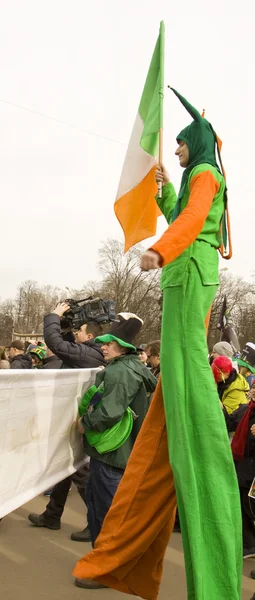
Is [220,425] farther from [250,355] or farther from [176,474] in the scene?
[250,355]

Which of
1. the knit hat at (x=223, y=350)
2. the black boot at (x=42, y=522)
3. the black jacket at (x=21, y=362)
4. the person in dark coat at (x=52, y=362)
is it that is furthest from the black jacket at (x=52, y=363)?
the black boot at (x=42, y=522)

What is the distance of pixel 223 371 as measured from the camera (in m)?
6.27

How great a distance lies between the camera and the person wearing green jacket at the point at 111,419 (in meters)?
4.29

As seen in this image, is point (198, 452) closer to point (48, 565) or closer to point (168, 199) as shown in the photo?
point (168, 199)

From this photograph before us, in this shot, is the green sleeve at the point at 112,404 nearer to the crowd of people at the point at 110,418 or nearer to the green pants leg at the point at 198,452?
the crowd of people at the point at 110,418

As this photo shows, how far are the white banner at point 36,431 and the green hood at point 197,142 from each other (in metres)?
1.29

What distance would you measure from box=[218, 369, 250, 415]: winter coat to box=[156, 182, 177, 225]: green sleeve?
3167 mm

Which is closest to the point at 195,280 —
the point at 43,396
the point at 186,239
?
the point at 186,239

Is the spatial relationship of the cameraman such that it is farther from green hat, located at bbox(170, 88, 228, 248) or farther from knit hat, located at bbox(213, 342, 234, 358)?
green hat, located at bbox(170, 88, 228, 248)

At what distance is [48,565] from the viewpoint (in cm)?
419

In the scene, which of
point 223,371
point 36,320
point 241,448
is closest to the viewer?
point 241,448

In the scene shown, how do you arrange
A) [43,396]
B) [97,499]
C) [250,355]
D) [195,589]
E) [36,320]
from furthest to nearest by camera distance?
1. [36,320]
2. [250,355]
3. [97,499]
4. [43,396]
5. [195,589]

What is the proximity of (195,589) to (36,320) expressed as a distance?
204 ft

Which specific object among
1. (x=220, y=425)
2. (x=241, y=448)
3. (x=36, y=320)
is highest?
(x=36, y=320)
